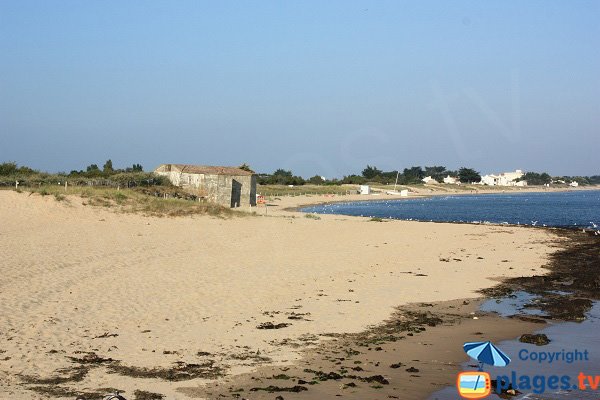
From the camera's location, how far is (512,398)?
948 cm

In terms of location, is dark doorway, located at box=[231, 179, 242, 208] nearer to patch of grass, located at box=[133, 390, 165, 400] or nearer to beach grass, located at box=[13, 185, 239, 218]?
beach grass, located at box=[13, 185, 239, 218]

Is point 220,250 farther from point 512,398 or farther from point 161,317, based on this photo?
point 512,398

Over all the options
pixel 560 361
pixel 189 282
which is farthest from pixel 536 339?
pixel 189 282

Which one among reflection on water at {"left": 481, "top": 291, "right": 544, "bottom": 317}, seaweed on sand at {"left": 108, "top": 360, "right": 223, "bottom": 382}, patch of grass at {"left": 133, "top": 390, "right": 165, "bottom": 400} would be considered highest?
patch of grass at {"left": 133, "top": 390, "right": 165, "bottom": 400}

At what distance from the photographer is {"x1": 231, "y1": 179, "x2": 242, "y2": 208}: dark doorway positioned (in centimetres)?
5344

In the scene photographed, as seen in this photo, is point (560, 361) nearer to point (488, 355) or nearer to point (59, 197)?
point (488, 355)

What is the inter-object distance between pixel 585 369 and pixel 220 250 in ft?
55.6

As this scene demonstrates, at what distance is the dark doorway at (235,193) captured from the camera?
175 feet

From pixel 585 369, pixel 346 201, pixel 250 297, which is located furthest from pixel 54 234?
pixel 346 201

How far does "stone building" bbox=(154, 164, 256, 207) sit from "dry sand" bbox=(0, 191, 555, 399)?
1443 centimetres

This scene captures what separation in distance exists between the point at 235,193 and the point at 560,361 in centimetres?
4377

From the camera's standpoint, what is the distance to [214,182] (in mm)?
51594

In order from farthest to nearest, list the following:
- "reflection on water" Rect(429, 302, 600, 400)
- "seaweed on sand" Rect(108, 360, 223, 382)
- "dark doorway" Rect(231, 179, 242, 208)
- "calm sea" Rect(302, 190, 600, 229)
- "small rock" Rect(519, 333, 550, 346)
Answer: "calm sea" Rect(302, 190, 600, 229), "dark doorway" Rect(231, 179, 242, 208), "small rock" Rect(519, 333, 550, 346), "seaweed on sand" Rect(108, 360, 223, 382), "reflection on water" Rect(429, 302, 600, 400)

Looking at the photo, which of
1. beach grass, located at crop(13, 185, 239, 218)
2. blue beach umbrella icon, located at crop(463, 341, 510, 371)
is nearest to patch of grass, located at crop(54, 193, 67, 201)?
beach grass, located at crop(13, 185, 239, 218)
